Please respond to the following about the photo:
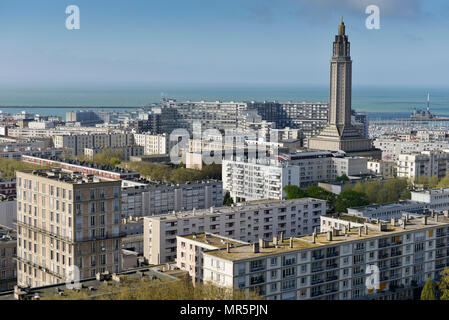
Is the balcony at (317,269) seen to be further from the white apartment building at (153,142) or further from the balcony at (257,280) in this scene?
the white apartment building at (153,142)

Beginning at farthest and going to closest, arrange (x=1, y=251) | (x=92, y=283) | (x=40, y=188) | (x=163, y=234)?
(x=163, y=234) < (x=1, y=251) < (x=40, y=188) < (x=92, y=283)

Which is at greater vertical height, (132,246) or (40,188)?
(40,188)

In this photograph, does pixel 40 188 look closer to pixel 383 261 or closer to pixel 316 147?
pixel 383 261

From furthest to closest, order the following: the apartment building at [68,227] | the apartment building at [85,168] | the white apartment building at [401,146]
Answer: the white apartment building at [401,146] → the apartment building at [85,168] → the apartment building at [68,227]

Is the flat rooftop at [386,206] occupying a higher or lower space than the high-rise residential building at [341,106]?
lower

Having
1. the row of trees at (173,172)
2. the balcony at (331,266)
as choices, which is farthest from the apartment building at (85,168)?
the balcony at (331,266)

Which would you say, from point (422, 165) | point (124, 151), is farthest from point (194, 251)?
point (124, 151)
